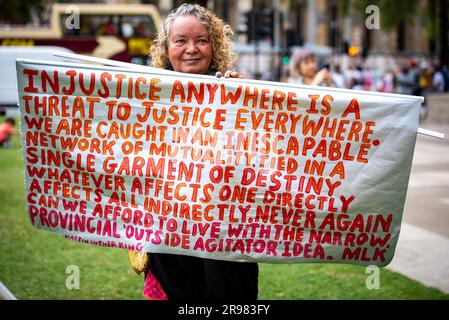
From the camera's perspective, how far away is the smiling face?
3021mm

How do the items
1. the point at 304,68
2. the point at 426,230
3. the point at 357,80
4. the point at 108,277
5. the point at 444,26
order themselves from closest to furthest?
the point at 108,277 → the point at 426,230 → the point at 304,68 → the point at 444,26 → the point at 357,80

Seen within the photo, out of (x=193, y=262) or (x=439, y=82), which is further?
(x=439, y=82)

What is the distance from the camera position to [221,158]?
291 centimetres

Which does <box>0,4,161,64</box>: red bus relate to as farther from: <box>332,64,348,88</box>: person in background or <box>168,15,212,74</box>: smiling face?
<box>168,15,212,74</box>: smiling face

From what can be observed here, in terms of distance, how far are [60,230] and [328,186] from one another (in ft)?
4.11

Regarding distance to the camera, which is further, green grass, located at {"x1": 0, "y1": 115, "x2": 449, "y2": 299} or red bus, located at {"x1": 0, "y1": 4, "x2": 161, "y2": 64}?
red bus, located at {"x1": 0, "y1": 4, "x2": 161, "y2": 64}

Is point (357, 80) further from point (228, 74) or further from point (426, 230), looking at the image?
point (228, 74)

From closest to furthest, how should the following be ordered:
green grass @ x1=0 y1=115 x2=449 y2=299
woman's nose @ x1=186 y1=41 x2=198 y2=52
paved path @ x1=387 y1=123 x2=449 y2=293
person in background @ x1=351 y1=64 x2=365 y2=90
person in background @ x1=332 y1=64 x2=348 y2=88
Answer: woman's nose @ x1=186 y1=41 x2=198 y2=52
green grass @ x1=0 y1=115 x2=449 y2=299
paved path @ x1=387 y1=123 x2=449 y2=293
person in background @ x1=332 y1=64 x2=348 y2=88
person in background @ x1=351 y1=64 x2=365 y2=90

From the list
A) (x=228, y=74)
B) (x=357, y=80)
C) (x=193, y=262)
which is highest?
(x=228, y=74)

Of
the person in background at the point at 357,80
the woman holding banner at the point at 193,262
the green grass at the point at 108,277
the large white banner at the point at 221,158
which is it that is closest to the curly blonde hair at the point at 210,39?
the woman holding banner at the point at 193,262

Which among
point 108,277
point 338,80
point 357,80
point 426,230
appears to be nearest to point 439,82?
point 357,80

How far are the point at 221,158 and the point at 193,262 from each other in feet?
1.70

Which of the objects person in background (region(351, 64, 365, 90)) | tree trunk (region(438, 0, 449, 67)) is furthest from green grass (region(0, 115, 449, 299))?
person in background (region(351, 64, 365, 90))
